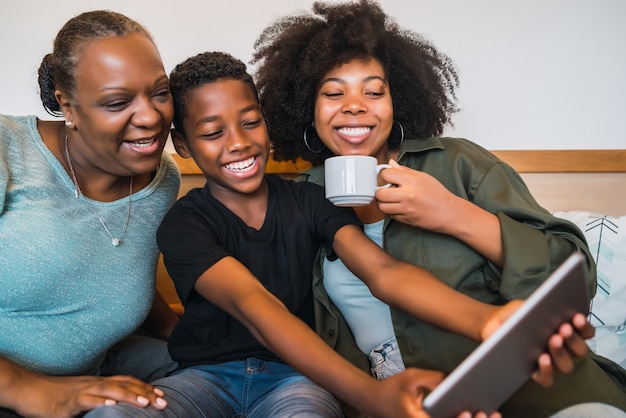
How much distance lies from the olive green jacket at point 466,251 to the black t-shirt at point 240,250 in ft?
0.30

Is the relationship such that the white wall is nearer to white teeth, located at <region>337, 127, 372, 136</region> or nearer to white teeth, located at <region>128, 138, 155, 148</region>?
white teeth, located at <region>337, 127, 372, 136</region>

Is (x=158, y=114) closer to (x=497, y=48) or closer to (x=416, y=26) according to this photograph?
(x=416, y=26)

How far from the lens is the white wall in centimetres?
183

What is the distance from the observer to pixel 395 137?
1.49 m

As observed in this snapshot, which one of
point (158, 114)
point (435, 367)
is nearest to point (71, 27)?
point (158, 114)

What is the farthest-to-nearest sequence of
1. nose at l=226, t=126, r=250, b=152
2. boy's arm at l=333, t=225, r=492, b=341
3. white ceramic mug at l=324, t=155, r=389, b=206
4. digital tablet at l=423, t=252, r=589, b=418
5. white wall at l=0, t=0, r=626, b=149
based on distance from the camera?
white wall at l=0, t=0, r=626, b=149
nose at l=226, t=126, r=250, b=152
white ceramic mug at l=324, t=155, r=389, b=206
boy's arm at l=333, t=225, r=492, b=341
digital tablet at l=423, t=252, r=589, b=418

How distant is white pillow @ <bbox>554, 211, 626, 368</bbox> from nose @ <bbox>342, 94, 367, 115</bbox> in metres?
0.72

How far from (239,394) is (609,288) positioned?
38.2 inches

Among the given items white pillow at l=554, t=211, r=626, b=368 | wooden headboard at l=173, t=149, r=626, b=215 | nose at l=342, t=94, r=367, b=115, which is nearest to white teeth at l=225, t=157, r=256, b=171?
nose at l=342, t=94, r=367, b=115

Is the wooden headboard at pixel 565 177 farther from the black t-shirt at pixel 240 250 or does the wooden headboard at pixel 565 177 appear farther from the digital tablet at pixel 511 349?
the digital tablet at pixel 511 349

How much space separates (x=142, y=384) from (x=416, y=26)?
53.1 inches

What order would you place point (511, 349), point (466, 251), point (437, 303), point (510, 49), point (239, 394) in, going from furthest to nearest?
1. point (510, 49)
2. point (466, 251)
3. point (239, 394)
4. point (437, 303)
5. point (511, 349)

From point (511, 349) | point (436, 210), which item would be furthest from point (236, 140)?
point (511, 349)

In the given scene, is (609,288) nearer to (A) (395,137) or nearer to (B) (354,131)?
(A) (395,137)
